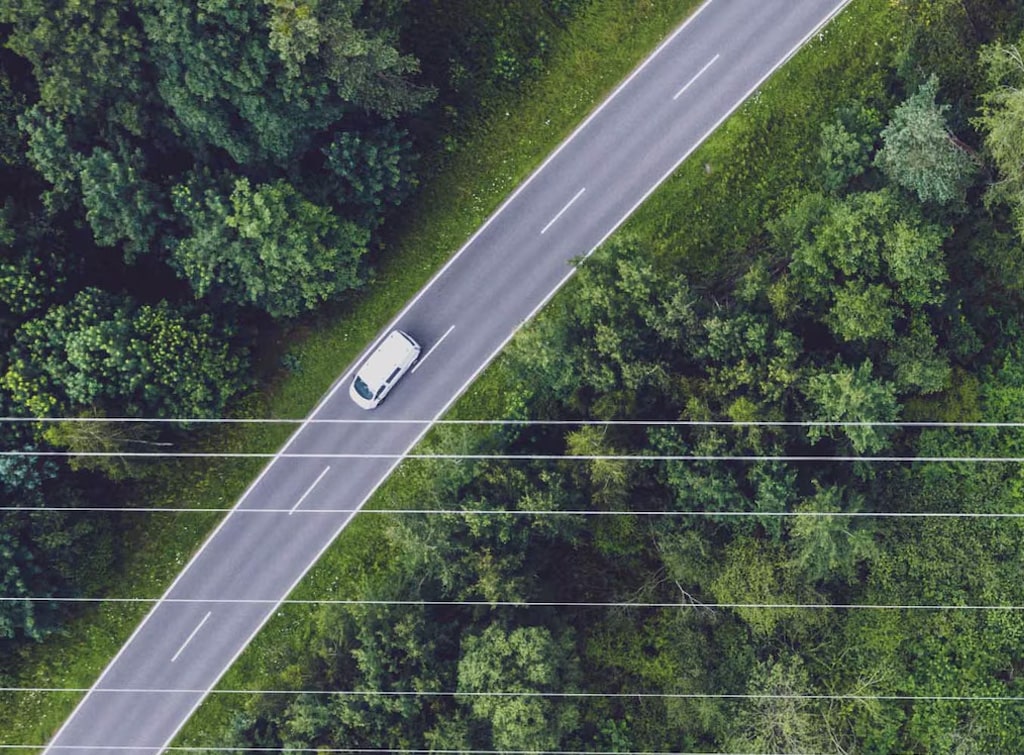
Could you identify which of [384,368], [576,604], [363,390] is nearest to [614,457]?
[576,604]

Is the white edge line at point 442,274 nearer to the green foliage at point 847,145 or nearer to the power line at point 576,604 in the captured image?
the power line at point 576,604

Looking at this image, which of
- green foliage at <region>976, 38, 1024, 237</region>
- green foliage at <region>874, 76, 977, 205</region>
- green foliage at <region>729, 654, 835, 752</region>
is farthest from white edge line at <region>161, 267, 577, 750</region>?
green foliage at <region>729, 654, 835, 752</region>

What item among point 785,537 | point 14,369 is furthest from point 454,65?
point 785,537

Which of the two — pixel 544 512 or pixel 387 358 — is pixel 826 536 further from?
pixel 387 358

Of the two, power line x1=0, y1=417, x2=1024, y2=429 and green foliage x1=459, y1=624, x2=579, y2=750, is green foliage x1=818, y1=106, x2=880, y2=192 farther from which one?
green foliage x1=459, y1=624, x2=579, y2=750

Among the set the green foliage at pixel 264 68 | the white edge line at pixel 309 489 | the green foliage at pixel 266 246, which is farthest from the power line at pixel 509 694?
the green foliage at pixel 264 68

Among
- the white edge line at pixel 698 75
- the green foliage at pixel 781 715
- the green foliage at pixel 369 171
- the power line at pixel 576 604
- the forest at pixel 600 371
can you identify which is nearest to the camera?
the forest at pixel 600 371

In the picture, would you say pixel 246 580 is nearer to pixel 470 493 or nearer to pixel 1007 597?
pixel 470 493

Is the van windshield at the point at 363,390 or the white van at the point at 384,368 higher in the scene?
the white van at the point at 384,368
